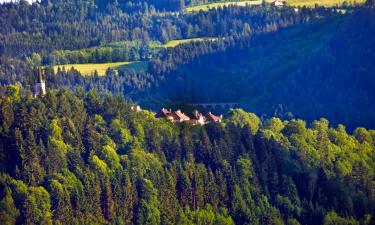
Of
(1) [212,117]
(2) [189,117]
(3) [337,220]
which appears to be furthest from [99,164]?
(1) [212,117]

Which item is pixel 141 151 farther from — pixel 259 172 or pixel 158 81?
pixel 158 81

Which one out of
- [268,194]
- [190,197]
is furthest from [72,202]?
[268,194]

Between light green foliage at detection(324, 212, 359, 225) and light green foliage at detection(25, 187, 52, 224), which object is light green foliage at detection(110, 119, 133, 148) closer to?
light green foliage at detection(25, 187, 52, 224)

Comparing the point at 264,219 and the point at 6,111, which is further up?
the point at 6,111

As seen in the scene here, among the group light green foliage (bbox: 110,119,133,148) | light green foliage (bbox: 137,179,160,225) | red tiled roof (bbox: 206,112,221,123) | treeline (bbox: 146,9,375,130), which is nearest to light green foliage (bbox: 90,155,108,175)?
light green foliage (bbox: 137,179,160,225)

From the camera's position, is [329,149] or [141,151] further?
[329,149]

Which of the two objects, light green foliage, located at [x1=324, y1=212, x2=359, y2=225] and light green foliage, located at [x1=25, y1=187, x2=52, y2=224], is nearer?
light green foliage, located at [x1=25, y1=187, x2=52, y2=224]
